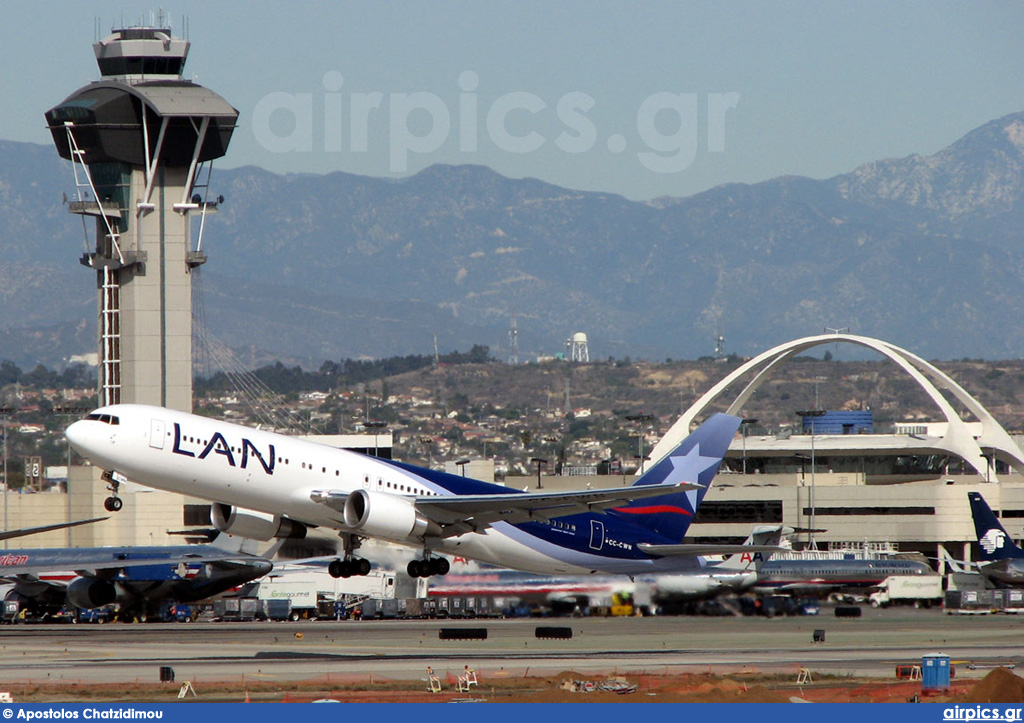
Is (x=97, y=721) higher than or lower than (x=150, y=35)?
lower

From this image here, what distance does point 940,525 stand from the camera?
156500 mm

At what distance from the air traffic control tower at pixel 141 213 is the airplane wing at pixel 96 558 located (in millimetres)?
60345

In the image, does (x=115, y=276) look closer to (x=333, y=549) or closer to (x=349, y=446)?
(x=349, y=446)

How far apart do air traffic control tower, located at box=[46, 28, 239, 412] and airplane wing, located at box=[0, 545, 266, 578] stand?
60.3 meters

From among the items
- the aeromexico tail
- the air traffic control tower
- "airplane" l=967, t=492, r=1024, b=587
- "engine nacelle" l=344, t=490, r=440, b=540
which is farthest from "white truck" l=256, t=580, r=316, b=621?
the air traffic control tower

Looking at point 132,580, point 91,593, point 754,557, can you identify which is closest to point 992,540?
point 754,557

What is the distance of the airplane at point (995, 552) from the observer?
10606cm

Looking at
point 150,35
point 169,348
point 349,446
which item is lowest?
point 349,446

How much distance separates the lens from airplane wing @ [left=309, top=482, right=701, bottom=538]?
212 ft

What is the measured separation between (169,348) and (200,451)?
111 m

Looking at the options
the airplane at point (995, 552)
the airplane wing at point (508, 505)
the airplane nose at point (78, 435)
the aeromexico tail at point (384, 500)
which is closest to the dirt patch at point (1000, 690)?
the aeromexico tail at point (384, 500)

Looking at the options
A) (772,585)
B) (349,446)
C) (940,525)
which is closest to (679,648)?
(772,585)

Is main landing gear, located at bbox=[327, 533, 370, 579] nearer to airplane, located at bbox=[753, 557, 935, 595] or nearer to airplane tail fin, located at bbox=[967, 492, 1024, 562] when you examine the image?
airplane, located at bbox=[753, 557, 935, 595]

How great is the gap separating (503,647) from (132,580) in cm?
3440
